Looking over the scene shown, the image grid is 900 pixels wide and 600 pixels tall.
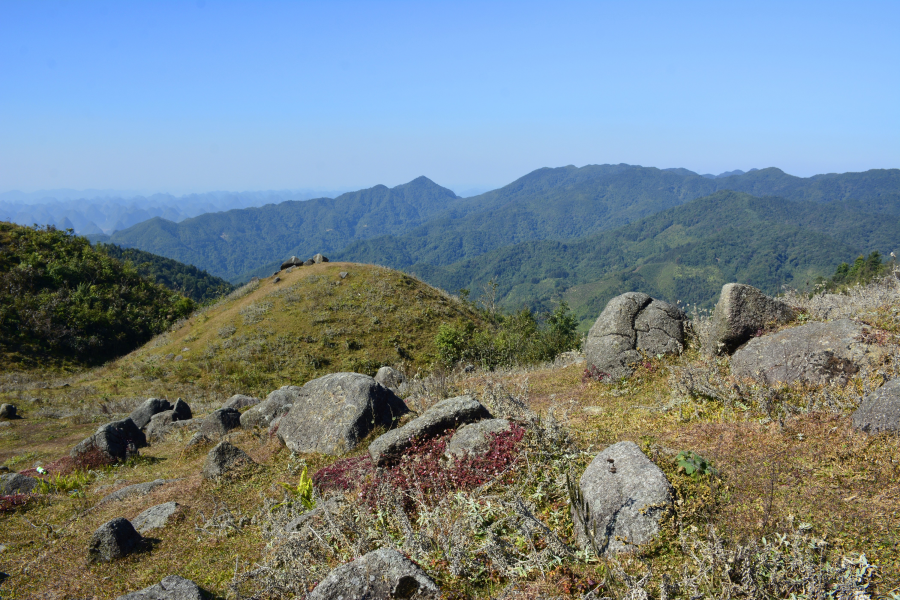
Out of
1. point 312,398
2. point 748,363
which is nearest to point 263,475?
point 312,398

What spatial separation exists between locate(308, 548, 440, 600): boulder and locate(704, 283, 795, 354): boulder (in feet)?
30.2

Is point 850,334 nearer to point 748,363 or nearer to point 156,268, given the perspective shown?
point 748,363

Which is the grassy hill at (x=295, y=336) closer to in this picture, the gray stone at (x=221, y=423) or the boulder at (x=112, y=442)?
the gray stone at (x=221, y=423)

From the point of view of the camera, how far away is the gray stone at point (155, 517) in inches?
344

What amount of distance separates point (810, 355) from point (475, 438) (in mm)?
6147

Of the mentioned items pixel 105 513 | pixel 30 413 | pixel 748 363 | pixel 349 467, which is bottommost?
pixel 30 413

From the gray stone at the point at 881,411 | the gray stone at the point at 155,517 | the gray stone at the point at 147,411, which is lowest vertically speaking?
the gray stone at the point at 147,411

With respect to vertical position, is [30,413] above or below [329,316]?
below

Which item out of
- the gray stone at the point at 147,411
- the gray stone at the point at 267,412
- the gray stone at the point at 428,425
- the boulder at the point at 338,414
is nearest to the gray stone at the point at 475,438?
the gray stone at the point at 428,425

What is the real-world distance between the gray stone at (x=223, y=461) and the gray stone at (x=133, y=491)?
1.18 meters

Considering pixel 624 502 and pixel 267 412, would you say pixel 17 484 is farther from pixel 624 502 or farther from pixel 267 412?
pixel 624 502

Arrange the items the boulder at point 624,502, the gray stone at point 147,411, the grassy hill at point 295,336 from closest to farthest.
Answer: the boulder at point 624,502
the gray stone at point 147,411
the grassy hill at point 295,336

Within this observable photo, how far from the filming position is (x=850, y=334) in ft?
28.5

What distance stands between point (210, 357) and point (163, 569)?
26054mm
